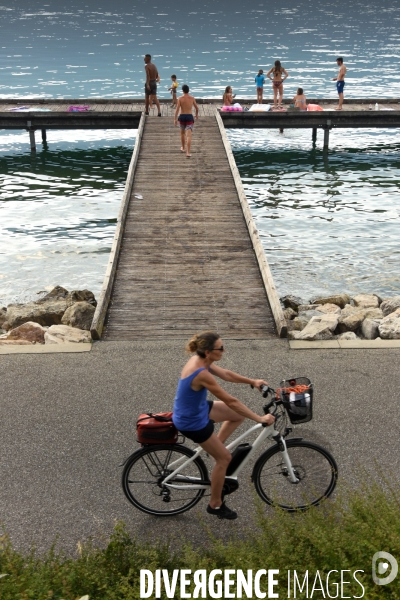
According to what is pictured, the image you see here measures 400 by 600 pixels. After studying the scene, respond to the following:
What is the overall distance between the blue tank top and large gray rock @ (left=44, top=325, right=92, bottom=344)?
5.11 m

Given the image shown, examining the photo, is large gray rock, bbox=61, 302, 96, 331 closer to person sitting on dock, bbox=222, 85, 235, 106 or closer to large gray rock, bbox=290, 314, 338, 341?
large gray rock, bbox=290, 314, 338, 341

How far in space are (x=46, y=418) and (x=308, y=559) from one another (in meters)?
4.21

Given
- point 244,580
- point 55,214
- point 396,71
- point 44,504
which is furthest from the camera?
point 396,71

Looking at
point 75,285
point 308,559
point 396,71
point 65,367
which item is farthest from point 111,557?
point 396,71

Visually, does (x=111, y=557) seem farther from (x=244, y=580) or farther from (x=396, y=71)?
(x=396, y=71)

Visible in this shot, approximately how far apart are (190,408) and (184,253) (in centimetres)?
885

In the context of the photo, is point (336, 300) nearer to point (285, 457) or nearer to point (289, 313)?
point (289, 313)

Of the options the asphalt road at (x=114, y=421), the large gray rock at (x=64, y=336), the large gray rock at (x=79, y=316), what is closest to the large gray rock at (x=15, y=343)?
the large gray rock at (x=64, y=336)

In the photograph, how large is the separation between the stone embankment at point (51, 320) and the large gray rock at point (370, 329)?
510cm

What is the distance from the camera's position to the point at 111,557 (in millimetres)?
6430

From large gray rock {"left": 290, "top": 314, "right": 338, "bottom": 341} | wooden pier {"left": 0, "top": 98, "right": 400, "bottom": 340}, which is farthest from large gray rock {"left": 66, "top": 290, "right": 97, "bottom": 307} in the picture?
large gray rock {"left": 290, "top": 314, "right": 338, "bottom": 341}

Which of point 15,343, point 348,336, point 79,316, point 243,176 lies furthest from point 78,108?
point 348,336

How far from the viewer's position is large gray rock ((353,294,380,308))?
17181 mm

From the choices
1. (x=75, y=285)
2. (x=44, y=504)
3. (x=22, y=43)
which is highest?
(x=22, y=43)
